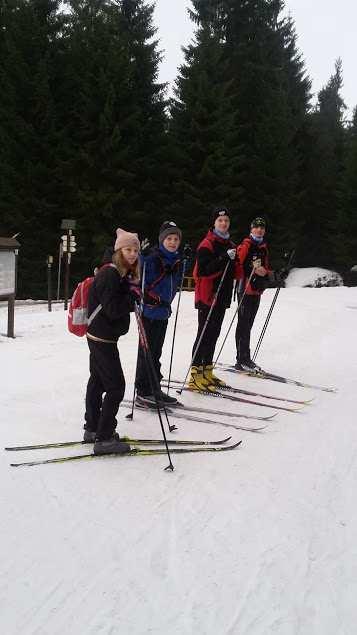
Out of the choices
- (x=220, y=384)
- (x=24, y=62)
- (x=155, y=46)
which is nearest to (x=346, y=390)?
(x=220, y=384)

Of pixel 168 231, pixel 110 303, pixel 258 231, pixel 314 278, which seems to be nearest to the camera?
pixel 110 303

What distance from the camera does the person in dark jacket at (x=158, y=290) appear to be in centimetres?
511

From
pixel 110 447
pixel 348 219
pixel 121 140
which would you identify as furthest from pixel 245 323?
pixel 348 219

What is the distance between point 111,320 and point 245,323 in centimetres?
321

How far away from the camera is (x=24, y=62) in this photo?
24859mm

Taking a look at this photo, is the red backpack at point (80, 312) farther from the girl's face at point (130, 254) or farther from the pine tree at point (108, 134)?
the pine tree at point (108, 134)

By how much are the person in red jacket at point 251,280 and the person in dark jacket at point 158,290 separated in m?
1.62

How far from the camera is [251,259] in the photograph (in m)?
6.71

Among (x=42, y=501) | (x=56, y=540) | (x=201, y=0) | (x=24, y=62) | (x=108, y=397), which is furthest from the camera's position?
(x=201, y=0)

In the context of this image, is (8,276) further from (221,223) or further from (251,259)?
(221,223)

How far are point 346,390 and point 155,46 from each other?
2757cm

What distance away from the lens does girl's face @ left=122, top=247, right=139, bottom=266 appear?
382 cm

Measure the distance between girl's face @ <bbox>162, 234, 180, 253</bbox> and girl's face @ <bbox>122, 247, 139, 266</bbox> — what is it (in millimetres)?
1231

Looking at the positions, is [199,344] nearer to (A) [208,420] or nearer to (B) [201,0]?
(A) [208,420]
